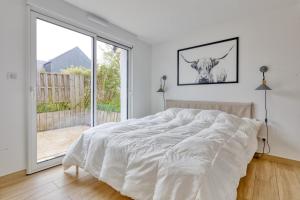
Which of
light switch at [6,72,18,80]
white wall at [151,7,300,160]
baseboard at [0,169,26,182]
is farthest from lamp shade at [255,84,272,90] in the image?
baseboard at [0,169,26,182]

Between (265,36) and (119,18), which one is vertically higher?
(119,18)

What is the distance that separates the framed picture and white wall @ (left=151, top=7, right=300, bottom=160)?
0.35ft

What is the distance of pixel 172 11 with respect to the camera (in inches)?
105

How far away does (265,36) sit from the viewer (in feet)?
8.88

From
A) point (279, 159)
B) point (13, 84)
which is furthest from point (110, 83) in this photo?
point (279, 159)

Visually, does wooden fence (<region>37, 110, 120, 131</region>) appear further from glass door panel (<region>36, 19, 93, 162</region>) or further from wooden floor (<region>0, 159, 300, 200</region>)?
wooden floor (<region>0, 159, 300, 200</region>)

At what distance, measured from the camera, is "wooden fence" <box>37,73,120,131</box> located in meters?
2.41

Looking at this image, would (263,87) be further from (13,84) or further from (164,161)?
(13,84)

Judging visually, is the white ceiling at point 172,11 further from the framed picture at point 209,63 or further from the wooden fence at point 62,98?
the wooden fence at point 62,98

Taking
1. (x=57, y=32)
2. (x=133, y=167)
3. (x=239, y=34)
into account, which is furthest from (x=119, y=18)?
(x=133, y=167)

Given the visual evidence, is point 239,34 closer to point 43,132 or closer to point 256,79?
point 256,79

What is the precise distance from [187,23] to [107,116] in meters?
2.43

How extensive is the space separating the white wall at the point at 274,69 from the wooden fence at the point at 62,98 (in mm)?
2487

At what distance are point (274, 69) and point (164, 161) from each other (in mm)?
Result: 2520
